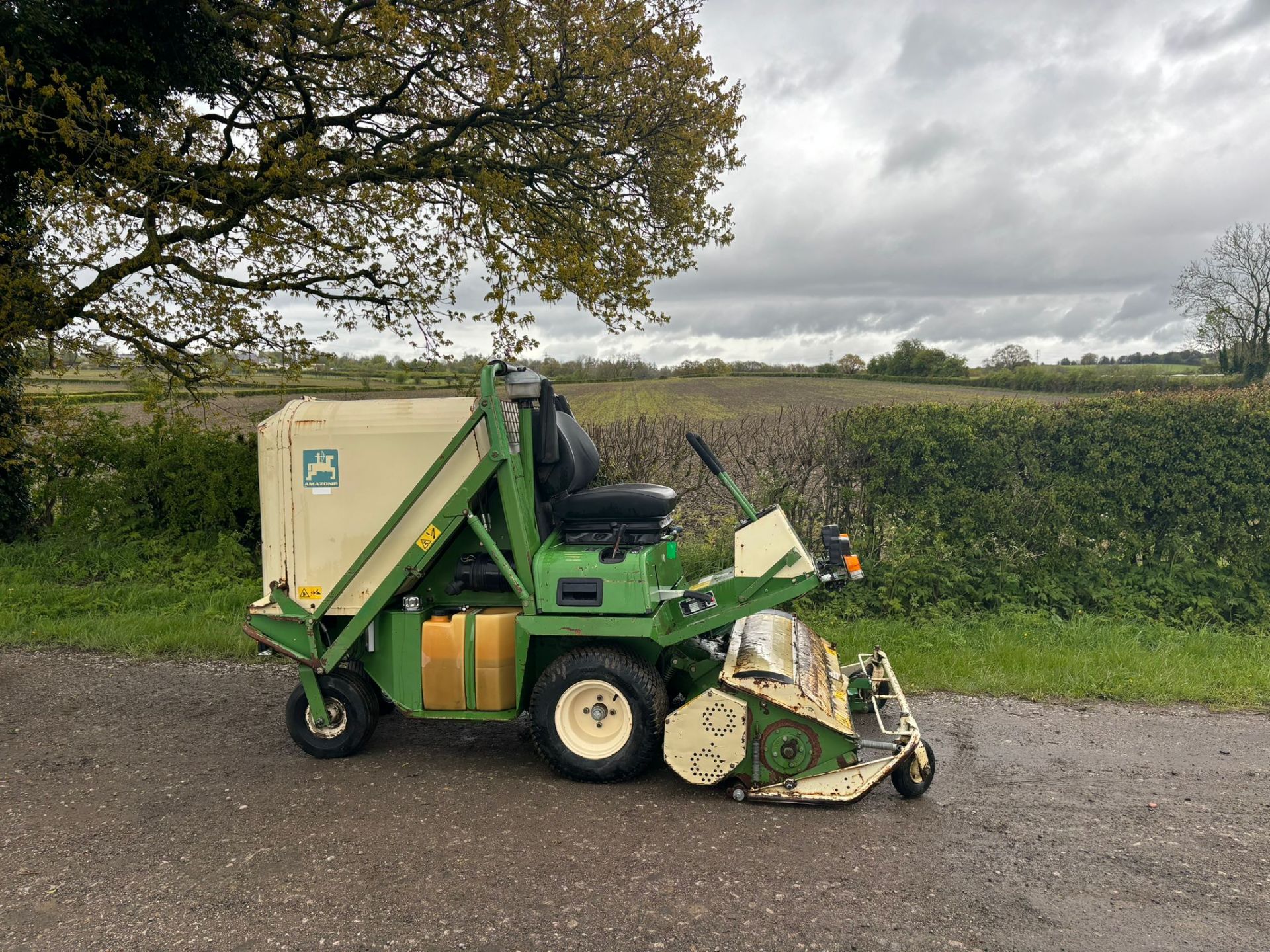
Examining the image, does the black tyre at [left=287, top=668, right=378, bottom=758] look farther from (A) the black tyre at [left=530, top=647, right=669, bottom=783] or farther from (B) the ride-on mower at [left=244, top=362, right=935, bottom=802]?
(A) the black tyre at [left=530, top=647, right=669, bottom=783]

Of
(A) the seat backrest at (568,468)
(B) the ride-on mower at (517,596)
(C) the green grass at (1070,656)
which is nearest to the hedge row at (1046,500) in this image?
(C) the green grass at (1070,656)

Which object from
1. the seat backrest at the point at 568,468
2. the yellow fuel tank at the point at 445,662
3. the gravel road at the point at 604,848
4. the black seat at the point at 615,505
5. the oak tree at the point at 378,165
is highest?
the oak tree at the point at 378,165

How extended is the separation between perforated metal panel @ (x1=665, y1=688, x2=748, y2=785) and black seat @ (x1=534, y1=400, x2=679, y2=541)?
96cm

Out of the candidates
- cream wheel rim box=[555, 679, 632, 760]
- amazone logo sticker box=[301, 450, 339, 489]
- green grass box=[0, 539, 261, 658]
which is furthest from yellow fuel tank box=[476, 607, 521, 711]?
green grass box=[0, 539, 261, 658]

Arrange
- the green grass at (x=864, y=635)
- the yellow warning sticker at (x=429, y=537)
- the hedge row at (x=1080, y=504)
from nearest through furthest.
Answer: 1. the yellow warning sticker at (x=429, y=537)
2. the green grass at (x=864, y=635)
3. the hedge row at (x=1080, y=504)

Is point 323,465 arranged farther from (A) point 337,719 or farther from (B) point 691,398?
(B) point 691,398

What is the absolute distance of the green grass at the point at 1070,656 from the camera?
559 cm

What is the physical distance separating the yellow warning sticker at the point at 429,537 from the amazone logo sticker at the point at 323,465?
56cm

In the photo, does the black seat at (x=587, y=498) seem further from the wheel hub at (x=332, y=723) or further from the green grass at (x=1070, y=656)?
the green grass at (x=1070, y=656)

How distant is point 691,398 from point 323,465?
748 centimetres

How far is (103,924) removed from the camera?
3.02 metres

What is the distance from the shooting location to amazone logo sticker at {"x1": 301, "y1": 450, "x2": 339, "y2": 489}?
14.5 feet

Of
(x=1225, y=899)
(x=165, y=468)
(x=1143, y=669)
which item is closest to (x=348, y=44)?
(x=165, y=468)

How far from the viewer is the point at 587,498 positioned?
4488 mm
